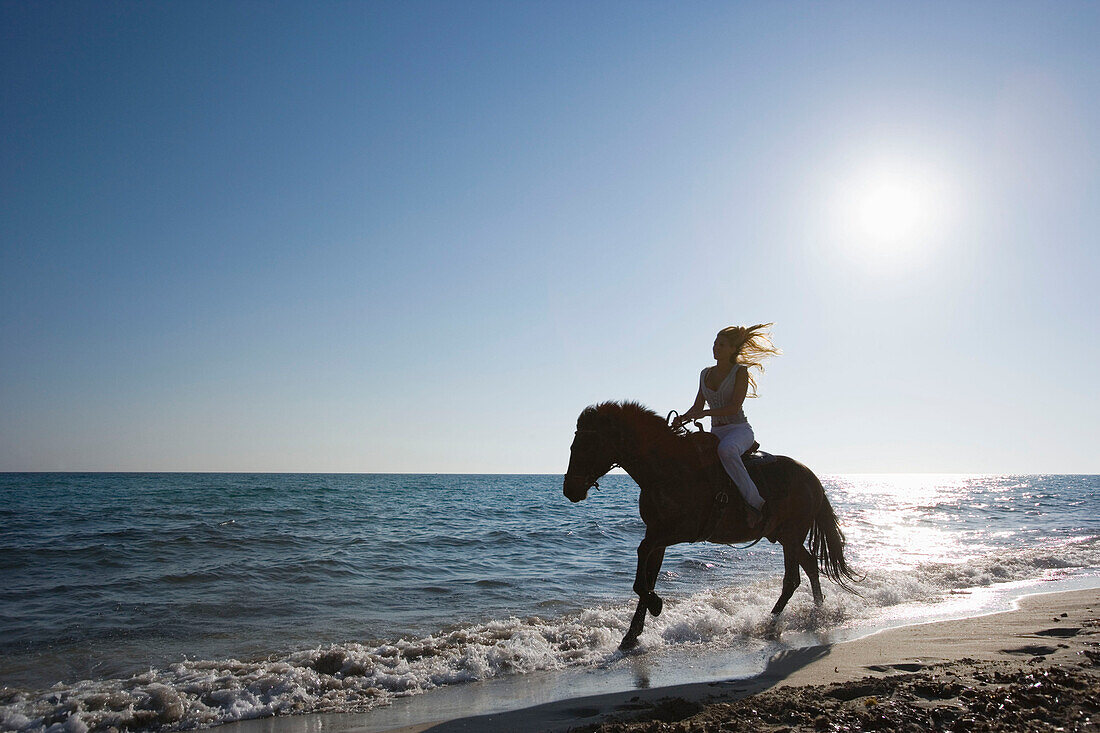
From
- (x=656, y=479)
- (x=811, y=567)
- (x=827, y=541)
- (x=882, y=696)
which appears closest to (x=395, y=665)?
(x=656, y=479)

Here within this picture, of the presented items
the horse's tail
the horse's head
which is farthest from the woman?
the horse's tail

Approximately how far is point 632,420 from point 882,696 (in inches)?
121

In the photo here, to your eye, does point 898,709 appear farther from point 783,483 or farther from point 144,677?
point 144,677

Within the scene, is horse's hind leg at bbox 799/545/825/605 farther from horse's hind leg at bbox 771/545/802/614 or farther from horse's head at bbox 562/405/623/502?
horse's head at bbox 562/405/623/502

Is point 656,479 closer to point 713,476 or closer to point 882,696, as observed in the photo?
point 713,476

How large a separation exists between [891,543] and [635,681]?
16.0m

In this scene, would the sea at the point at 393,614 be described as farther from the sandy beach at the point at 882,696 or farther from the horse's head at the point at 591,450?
the horse's head at the point at 591,450

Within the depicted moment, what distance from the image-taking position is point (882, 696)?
13.3ft

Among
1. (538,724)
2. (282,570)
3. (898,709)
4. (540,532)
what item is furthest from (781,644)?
(540,532)

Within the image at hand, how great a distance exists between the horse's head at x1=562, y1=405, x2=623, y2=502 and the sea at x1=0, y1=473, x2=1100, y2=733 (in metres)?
1.70

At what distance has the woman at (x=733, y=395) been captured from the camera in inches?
253

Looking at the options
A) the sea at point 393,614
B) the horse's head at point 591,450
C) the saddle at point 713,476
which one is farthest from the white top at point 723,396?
the sea at point 393,614

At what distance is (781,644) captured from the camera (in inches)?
255

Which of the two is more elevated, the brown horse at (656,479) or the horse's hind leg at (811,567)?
the brown horse at (656,479)
